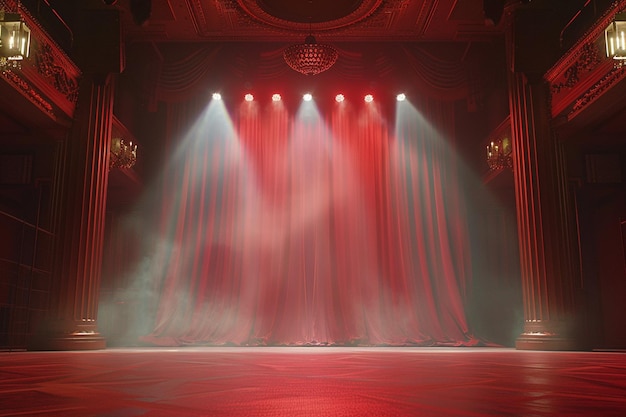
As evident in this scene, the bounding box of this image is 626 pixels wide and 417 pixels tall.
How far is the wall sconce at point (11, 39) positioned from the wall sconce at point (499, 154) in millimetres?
4596

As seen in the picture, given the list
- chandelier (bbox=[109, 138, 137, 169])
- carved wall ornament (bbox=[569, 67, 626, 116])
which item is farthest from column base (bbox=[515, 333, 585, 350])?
chandelier (bbox=[109, 138, 137, 169])

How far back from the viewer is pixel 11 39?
4004 mm

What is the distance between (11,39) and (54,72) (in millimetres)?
801

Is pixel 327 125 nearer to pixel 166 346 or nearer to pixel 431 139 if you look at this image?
pixel 431 139

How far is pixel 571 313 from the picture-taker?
4512 mm

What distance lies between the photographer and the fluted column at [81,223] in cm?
468

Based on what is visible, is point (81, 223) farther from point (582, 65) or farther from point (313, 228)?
point (582, 65)

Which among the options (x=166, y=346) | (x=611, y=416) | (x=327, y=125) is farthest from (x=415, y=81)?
(x=611, y=416)

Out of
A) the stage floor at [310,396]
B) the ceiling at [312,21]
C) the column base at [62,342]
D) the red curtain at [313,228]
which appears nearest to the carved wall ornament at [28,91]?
the ceiling at [312,21]

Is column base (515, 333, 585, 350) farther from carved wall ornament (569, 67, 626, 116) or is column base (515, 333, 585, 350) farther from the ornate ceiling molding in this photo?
the ornate ceiling molding

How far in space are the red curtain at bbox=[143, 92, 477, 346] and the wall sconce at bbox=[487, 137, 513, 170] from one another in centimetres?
75

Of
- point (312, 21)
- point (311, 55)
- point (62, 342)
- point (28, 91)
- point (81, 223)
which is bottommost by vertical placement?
point (62, 342)

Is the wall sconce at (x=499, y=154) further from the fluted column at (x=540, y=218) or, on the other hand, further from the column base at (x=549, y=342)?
the column base at (x=549, y=342)

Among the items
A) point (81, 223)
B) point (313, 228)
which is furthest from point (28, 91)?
point (313, 228)
